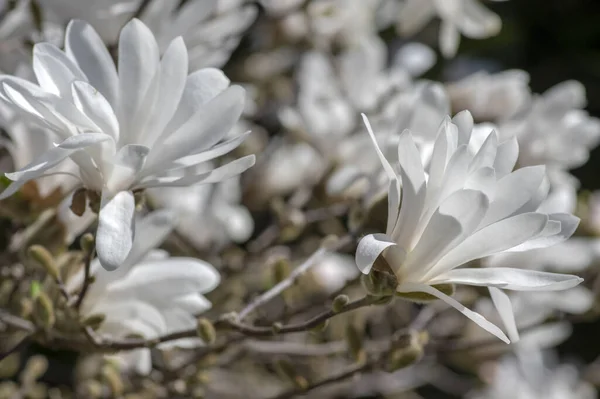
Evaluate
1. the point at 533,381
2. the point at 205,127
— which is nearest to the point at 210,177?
the point at 205,127

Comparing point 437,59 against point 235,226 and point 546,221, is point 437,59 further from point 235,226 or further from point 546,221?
point 546,221

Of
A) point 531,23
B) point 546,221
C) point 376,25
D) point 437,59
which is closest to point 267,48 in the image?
point 376,25

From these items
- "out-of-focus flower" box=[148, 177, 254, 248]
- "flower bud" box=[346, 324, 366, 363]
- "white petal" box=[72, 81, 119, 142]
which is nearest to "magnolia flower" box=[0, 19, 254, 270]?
"white petal" box=[72, 81, 119, 142]

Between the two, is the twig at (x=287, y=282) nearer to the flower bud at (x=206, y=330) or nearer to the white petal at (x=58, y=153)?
the flower bud at (x=206, y=330)

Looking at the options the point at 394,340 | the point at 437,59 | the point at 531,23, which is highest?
the point at 394,340

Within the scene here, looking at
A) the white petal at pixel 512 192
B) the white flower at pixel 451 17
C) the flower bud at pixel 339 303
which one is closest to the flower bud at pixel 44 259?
the flower bud at pixel 339 303
